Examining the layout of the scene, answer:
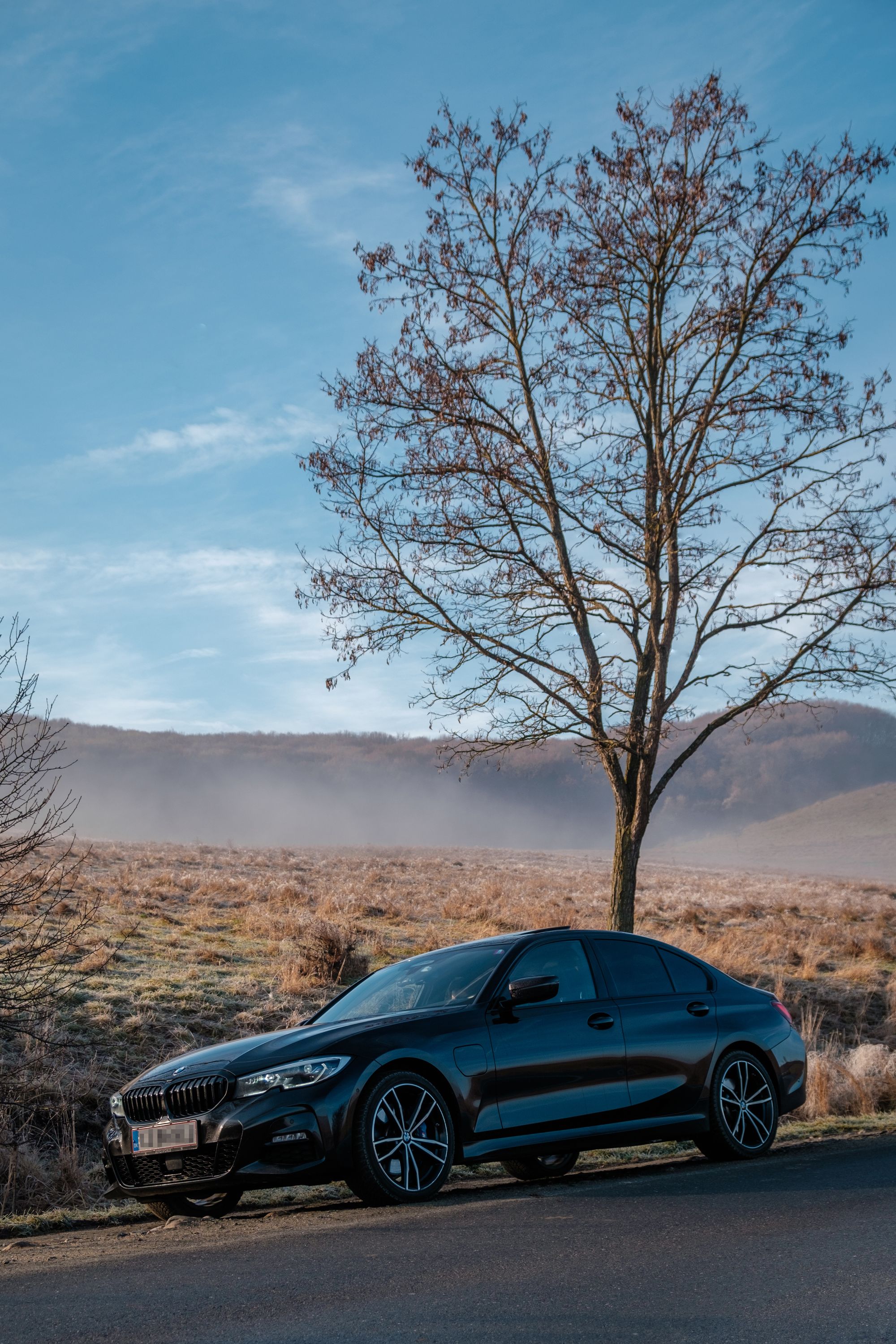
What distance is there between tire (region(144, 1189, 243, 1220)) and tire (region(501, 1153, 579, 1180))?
1984 millimetres

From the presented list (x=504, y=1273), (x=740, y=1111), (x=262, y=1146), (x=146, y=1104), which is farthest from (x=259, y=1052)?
(x=740, y=1111)

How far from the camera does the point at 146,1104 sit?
7598mm

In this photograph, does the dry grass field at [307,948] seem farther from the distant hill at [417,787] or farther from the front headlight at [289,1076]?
the distant hill at [417,787]

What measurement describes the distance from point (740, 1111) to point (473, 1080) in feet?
8.31

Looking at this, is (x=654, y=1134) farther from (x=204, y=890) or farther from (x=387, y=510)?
(x=204, y=890)

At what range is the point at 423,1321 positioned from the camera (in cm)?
480

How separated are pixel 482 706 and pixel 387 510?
8.87ft

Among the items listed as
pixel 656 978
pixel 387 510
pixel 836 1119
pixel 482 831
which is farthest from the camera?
pixel 482 831

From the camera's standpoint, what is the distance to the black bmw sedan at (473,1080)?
7.09 meters

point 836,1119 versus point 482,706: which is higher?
point 482,706

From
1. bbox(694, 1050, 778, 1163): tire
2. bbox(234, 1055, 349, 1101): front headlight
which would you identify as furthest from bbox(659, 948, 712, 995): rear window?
bbox(234, 1055, 349, 1101): front headlight

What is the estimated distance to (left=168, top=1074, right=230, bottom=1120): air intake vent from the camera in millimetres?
7207

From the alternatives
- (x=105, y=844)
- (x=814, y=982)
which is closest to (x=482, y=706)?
(x=814, y=982)

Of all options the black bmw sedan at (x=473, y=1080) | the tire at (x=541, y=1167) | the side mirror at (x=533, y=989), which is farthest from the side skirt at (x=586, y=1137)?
the side mirror at (x=533, y=989)
